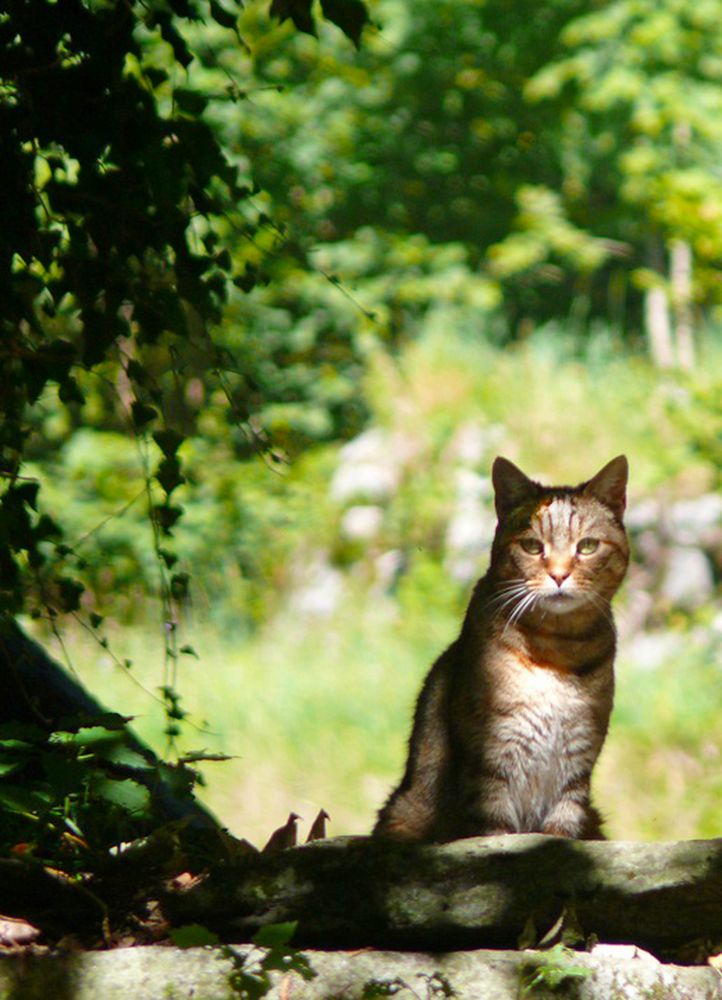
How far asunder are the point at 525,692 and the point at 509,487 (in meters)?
0.54

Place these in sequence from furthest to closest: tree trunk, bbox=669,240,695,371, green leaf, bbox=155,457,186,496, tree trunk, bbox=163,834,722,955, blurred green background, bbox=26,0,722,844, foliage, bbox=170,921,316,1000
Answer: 1. tree trunk, bbox=669,240,695,371
2. blurred green background, bbox=26,0,722,844
3. green leaf, bbox=155,457,186,496
4. tree trunk, bbox=163,834,722,955
5. foliage, bbox=170,921,316,1000

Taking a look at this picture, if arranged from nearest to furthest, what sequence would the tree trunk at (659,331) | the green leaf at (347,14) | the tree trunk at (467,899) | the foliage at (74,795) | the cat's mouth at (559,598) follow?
the tree trunk at (467,899), the foliage at (74,795), the green leaf at (347,14), the cat's mouth at (559,598), the tree trunk at (659,331)

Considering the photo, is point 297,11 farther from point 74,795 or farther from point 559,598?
point 74,795

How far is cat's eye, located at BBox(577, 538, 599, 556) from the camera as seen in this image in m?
3.41

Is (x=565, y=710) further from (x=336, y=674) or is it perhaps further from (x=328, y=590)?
(x=328, y=590)

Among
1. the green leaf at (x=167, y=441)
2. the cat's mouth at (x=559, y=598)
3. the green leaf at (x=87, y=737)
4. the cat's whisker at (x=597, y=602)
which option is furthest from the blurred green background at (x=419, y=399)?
the green leaf at (x=87, y=737)

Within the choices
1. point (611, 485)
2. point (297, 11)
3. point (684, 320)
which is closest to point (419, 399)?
point (684, 320)

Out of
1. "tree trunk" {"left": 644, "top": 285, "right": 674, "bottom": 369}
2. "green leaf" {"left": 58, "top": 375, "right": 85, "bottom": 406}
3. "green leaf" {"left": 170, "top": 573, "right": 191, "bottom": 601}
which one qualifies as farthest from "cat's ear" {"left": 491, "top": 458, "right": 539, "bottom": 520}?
"tree trunk" {"left": 644, "top": 285, "right": 674, "bottom": 369}

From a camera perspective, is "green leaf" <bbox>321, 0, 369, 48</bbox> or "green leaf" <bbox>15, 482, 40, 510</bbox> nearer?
"green leaf" <bbox>321, 0, 369, 48</bbox>

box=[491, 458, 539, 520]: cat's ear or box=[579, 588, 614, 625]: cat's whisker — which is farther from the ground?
box=[491, 458, 539, 520]: cat's ear

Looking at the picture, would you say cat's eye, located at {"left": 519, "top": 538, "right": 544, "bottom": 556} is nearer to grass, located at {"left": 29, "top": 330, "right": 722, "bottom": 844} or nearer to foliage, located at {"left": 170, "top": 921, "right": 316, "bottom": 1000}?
foliage, located at {"left": 170, "top": 921, "right": 316, "bottom": 1000}

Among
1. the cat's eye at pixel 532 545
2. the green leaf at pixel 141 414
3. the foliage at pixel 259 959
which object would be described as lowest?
the foliage at pixel 259 959

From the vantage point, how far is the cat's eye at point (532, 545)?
3381mm

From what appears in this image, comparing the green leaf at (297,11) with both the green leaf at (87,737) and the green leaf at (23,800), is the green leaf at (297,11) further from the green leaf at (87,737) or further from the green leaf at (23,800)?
the green leaf at (23,800)
